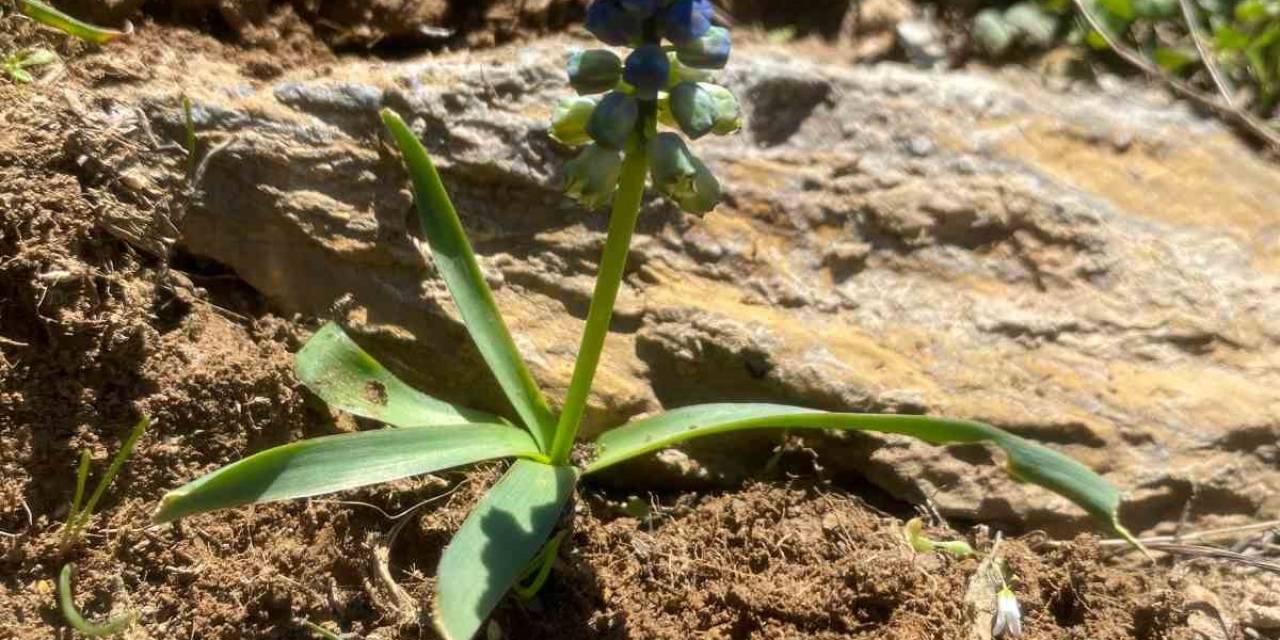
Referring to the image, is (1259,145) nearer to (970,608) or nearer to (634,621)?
(970,608)

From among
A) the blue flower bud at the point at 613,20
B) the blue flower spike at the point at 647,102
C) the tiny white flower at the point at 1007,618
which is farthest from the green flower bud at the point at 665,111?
the tiny white flower at the point at 1007,618

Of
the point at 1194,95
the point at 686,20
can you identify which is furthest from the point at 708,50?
the point at 1194,95

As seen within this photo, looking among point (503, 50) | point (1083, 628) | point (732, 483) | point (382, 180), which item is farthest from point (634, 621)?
point (503, 50)

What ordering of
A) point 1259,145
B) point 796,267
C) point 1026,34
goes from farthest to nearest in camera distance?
point 1026,34 < point 1259,145 < point 796,267

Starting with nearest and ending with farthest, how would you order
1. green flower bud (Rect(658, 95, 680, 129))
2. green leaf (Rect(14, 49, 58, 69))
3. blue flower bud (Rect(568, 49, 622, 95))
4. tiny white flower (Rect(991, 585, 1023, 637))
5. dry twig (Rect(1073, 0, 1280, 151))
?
blue flower bud (Rect(568, 49, 622, 95)), green flower bud (Rect(658, 95, 680, 129)), tiny white flower (Rect(991, 585, 1023, 637)), green leaf (Rect(14, 49, 58, 69)), dry twig (Rect(1073, 0, 1280, 151))

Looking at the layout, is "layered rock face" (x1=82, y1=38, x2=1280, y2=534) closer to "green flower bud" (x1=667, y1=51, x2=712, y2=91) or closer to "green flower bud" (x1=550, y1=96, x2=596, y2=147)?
"green flower bud" (x1=550, y1=96, x2=596, y2=147)

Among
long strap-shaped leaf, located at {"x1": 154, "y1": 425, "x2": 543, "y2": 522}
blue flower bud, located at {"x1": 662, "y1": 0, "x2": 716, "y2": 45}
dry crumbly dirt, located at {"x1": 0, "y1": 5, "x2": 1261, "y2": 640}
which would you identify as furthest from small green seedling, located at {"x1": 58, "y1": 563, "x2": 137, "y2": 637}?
blue flower bud, located at {"x1": 662, "y1": 0, "x2": 716, "y2": 45}
